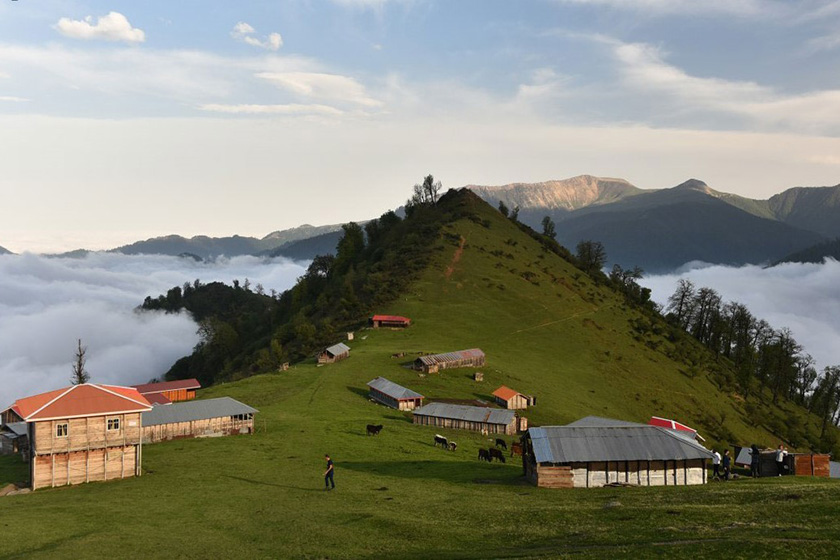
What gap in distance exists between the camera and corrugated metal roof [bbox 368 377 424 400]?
88.1m

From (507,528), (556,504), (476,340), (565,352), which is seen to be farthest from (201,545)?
(565,352)

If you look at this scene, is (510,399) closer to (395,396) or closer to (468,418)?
(468,418)

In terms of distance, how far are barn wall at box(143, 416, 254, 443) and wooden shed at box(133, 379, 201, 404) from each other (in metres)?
24.4

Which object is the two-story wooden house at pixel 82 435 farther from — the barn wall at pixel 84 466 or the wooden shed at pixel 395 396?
the wooden shed at pixel 395 396

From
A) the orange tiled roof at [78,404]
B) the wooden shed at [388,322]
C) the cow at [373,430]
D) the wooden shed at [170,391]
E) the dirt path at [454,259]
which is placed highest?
the dirt path at [454,259]

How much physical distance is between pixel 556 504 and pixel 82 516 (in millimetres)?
31074

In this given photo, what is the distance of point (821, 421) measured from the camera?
159625mm

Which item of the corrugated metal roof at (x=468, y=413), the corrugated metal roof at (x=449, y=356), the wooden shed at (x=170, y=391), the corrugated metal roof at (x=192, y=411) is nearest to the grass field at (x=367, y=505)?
the corrugated metal roof at (x=192, y=411)

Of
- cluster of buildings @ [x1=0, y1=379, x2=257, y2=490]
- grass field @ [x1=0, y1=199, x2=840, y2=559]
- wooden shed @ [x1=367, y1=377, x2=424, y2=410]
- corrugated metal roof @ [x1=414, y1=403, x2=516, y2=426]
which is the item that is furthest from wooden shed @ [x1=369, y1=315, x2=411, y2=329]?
cluster of buildings @ [x1=0, y1=379, x2=257, y2=490]

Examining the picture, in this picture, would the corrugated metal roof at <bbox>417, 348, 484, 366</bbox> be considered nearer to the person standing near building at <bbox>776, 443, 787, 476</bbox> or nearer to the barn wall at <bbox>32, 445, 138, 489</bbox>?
the barn wall at <bbox>32, 445, 138, 489</bbox>

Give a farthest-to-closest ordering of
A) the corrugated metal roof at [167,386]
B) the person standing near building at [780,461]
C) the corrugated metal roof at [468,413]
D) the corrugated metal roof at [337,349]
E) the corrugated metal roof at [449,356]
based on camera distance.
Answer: the corrugated metal roof at [337,349] < the corrugated metal roof at [449,356] < the corrugated metal roof at [167,386] < the corrugated metal roof at [468,413] < the person standing near building at [780,461]

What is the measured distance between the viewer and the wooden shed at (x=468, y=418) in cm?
8062

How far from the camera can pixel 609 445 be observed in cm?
4834

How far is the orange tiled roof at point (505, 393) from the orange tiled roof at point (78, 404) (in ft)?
178
